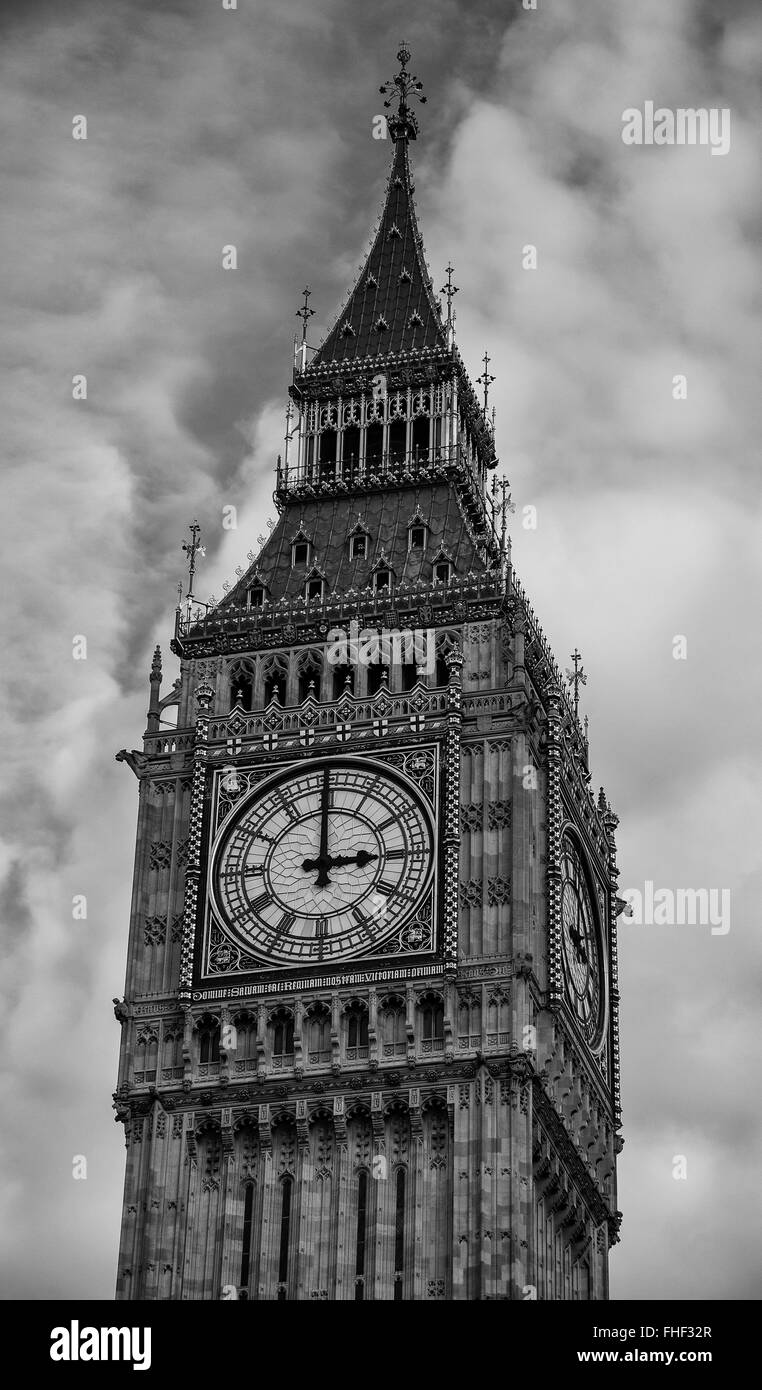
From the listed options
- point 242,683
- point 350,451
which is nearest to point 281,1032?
point 242,683

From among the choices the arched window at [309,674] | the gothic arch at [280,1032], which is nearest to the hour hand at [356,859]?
the gothic arch at [280,1032]

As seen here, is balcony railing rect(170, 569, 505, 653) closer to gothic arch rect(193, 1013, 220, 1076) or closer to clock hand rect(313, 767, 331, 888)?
clock hand rect(313, 767, 331, 888)

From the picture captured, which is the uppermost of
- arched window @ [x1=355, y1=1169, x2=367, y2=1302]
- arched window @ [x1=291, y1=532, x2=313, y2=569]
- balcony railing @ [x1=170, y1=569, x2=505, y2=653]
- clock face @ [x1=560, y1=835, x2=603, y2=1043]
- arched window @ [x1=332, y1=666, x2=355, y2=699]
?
arched window @ [x1=291, y1=532, x2=313, y2=569]

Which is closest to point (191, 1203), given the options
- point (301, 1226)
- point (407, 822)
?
point (301, 1226)

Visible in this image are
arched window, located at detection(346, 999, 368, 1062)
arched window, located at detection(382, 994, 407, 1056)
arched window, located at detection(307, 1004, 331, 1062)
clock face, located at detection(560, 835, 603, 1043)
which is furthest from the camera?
clock face, located at detection(560, 835, 603, 1043)

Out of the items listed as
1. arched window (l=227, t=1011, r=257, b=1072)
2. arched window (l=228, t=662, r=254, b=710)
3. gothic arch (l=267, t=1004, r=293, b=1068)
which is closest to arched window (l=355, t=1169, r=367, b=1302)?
gothic arch (l=267, t=1004, r=293, b=1068)

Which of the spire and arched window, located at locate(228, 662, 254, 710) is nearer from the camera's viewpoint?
arched window, located at locate(228, 662, 254, 710)

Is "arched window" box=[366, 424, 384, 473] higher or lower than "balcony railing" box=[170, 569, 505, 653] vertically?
higher
